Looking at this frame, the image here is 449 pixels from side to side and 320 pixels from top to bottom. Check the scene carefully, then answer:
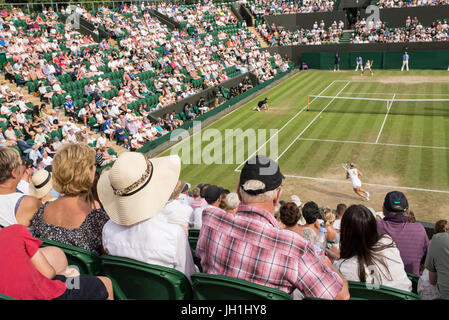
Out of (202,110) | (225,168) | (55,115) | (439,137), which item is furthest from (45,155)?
(439,137)

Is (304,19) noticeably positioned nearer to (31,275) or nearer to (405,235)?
(405,235)

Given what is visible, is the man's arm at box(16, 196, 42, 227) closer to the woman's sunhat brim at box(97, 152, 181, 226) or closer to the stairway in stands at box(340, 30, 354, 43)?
the woman's sunhat brim at box(97, 152, 181, 226)

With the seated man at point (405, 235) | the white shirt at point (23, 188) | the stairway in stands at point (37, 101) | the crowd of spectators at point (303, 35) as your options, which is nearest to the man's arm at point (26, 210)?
the white shirt at point (23, 188)

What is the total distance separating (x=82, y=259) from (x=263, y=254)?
169cm

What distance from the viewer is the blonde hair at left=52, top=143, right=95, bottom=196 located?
12.6 ft

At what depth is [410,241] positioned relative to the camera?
546cm

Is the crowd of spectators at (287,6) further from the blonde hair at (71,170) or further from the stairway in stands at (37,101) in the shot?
the blonde hair at (71,170)

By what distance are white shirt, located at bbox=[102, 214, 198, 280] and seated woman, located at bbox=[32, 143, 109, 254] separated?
380mm

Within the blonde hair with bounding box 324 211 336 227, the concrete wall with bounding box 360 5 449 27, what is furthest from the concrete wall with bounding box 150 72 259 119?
the concrete wall with bounding box 360 5 449 27

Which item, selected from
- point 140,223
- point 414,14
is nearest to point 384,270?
point 140,223

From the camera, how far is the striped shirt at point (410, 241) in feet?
17.9

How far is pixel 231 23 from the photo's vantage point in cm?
4450
